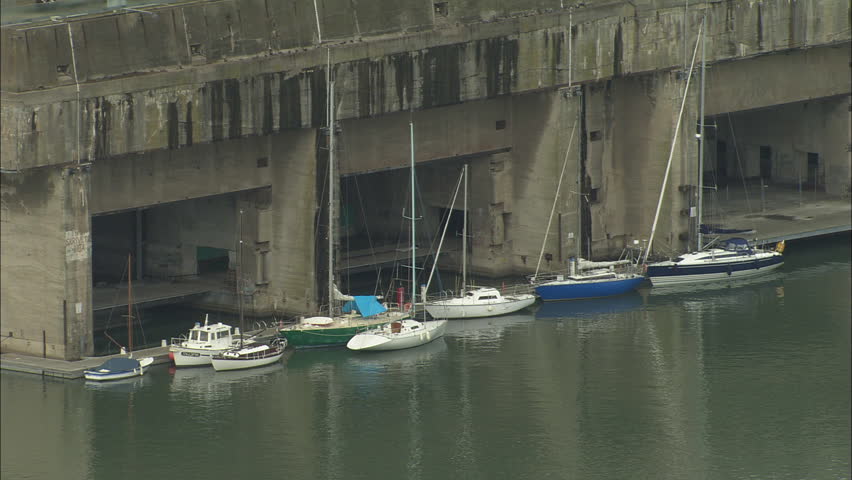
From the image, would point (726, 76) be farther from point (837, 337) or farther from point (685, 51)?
point (837, 337)

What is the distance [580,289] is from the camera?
354 feet

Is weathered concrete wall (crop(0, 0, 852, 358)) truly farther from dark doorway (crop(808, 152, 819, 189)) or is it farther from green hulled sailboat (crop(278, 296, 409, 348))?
green hulled sailboat (crop(278, 296, 409, 348))

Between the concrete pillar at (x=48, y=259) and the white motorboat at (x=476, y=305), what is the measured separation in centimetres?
1807

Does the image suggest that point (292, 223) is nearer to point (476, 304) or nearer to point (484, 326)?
point (476, 304)

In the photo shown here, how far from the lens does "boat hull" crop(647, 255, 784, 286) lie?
110688 millimetres

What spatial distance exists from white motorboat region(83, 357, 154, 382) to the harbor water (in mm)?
382

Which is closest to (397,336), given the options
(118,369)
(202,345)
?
(202,345)

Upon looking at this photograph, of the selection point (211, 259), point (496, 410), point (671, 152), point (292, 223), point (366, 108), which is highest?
point (366, 108)

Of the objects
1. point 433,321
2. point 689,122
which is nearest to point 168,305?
point 433,321

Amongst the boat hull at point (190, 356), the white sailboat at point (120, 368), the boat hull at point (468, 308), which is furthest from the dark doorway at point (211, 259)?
the boat hull at point (190, 356)

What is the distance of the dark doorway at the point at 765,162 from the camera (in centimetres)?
13175

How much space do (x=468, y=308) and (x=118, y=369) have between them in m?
19.1

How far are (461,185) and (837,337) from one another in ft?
70.4

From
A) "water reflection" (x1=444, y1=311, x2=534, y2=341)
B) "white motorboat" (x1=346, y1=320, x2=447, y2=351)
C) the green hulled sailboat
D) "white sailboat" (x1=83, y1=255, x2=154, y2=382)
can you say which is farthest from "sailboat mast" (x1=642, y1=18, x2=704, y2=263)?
"white sailboat" (x1=83, y1=255, x2=154, y2=382)
